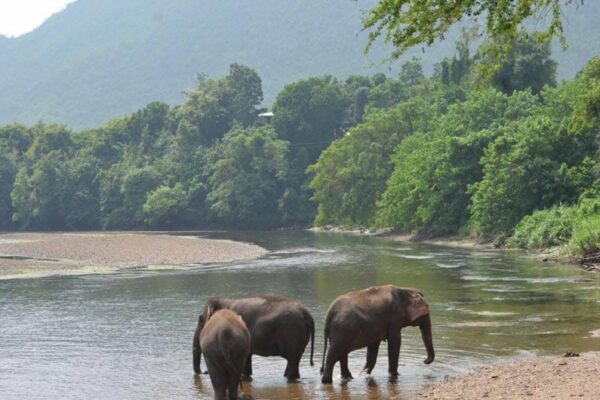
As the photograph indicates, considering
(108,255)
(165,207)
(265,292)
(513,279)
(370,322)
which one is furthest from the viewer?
(165,207)

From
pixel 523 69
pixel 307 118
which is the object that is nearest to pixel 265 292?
pixel 523 69

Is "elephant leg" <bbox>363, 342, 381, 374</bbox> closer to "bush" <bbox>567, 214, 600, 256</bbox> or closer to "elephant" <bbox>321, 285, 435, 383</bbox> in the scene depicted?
"elephant" <bbox>321, 285, 435, 383</bbox>

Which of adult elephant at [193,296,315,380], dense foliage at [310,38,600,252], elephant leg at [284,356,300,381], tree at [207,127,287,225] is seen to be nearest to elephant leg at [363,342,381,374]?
adult elephant at [193,296,315,380]

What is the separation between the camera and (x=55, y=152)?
130m

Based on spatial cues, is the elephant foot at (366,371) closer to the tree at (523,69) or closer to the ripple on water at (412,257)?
the ripple on water at (412,257)

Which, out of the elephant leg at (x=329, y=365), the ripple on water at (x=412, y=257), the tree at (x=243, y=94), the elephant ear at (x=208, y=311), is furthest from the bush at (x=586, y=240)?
the tree at (x=243, y=94)

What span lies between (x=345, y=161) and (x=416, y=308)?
75.3 m

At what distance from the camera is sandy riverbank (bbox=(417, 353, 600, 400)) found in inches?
571

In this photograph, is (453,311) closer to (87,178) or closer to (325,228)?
(325,228)

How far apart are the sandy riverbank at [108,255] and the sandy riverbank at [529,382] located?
99.3 feet

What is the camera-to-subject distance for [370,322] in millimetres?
17594

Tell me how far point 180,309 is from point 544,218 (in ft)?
94.4

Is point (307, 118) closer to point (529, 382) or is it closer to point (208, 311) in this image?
point (208, 311)

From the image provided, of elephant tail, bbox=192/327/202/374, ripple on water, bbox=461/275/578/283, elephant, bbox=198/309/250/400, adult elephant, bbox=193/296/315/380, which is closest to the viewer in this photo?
elephant, bbox=198/309/250/400
